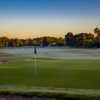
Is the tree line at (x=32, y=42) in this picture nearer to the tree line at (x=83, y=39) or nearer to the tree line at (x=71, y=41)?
the tree line at (x=71, y=41)

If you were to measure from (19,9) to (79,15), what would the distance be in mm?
7952

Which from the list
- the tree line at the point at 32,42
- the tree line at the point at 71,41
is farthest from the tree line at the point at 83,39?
the tree line at the point at 32,42

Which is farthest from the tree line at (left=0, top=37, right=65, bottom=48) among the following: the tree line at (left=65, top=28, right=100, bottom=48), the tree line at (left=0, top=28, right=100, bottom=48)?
the tree line at (left=65, top=28, right=100, bottom=48)

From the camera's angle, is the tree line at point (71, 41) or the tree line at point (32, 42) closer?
the tree line at point (71, 41)

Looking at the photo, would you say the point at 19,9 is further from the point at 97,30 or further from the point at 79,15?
the point at 97,30

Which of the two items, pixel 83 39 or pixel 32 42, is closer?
pixel 83 39

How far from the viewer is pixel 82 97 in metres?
4.06

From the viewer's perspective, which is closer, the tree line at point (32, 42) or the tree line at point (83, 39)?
the tree line at point (83, 39)

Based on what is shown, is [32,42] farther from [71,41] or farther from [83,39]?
[83,39]

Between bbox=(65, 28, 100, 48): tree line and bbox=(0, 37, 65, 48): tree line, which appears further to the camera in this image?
bbox=(0, 37, 65, 48): tree line

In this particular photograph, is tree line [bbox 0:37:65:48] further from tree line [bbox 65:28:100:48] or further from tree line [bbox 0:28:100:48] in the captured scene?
tree line [bbox 65:28:100:48]

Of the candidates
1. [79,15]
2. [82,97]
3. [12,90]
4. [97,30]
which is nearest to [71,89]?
[82,97]

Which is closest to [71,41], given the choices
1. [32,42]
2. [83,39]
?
[83,39]

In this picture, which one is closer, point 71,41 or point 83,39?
point 83,39
